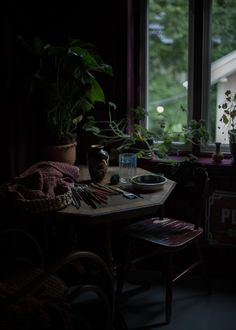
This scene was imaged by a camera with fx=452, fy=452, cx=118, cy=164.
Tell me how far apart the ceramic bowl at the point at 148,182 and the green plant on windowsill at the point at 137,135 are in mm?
366

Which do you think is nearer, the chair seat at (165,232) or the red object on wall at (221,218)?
the chair seat at (165,232)

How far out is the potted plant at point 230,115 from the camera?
2.69 meters

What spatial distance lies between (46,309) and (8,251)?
46.2 inches

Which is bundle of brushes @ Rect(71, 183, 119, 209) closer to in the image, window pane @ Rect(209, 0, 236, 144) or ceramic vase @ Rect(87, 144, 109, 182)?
ceramic vase @ Rect(87, 144, 109, 182)

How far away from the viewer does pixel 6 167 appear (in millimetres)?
2611

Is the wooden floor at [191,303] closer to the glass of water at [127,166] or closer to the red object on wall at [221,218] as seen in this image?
the red object on wall at [221,218]

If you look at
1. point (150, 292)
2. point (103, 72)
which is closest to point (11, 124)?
point (103, 72)

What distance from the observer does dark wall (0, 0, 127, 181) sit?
2652mm

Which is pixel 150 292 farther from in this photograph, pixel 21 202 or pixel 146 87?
pixel 146 87

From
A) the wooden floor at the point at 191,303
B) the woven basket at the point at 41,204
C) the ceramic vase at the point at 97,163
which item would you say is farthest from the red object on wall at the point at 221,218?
the woven basket at the point at 41,204

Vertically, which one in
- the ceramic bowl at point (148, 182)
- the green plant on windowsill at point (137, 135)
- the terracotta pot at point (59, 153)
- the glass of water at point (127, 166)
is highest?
the green plant on windowsill at point (137, 135)

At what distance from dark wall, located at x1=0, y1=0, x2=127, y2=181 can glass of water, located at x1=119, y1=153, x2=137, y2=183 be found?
1.47 ft

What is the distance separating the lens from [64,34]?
284cm

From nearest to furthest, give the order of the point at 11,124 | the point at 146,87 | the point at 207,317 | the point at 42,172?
the point at 42,172
the point at 207,317
the point at 11,124
the point at 146,87
